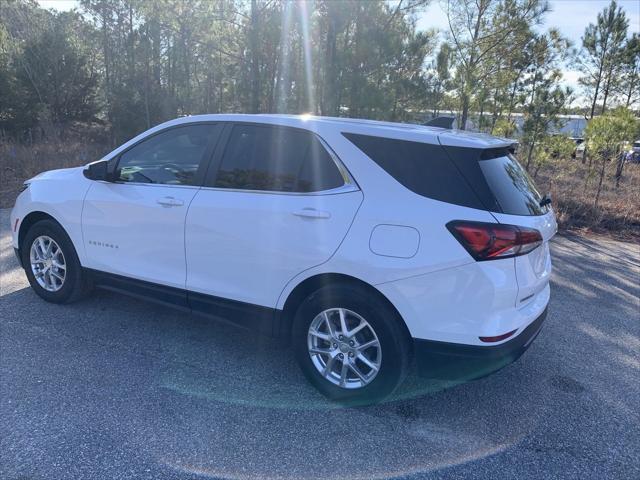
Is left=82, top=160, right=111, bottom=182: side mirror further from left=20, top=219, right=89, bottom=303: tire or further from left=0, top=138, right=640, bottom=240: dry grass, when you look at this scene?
left=0, top=138, right=640, bottom=240: dry grass

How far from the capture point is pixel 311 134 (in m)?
3.32

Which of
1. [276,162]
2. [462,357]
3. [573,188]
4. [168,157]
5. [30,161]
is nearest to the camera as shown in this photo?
[462,357]

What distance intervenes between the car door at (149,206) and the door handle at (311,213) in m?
0.92

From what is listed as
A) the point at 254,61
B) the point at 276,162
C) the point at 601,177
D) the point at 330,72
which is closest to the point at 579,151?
the point at 601,177

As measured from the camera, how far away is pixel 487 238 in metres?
2.71

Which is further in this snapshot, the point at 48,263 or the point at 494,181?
the point at 48,263

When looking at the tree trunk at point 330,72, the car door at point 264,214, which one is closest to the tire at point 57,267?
the car door at point 264,214

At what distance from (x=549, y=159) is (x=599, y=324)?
24.9ft

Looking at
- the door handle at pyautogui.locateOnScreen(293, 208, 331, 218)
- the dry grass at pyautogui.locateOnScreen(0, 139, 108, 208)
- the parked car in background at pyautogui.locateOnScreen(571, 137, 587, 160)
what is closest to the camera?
the door handle at pyautogui.locateOnScreen(293, 208, 331, 218)

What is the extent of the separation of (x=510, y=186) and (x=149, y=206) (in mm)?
2538

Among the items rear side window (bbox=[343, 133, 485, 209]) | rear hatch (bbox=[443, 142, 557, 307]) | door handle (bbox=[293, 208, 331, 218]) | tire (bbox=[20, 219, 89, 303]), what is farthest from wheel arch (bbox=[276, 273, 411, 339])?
tire (bbox=[20, 219, 89, 303])

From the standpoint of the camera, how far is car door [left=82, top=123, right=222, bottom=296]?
369cm

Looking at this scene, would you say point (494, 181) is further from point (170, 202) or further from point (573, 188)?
point (573, 188)

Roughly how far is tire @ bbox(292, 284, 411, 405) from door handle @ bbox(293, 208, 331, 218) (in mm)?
439
